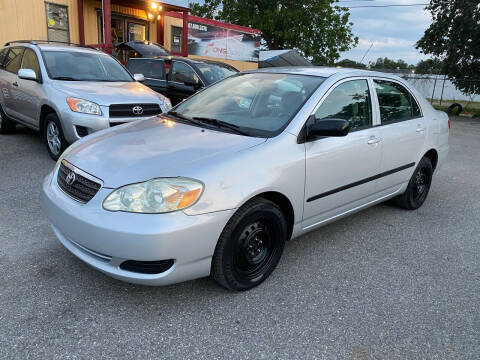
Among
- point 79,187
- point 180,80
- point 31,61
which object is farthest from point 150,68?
point 79,187

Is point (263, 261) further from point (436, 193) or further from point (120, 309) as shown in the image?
point (436, 193)

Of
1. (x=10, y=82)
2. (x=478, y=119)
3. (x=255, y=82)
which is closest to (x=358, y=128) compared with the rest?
(x=255, y=82)

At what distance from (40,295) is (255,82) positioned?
98.2 inches

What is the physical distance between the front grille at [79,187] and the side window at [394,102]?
2770 mm

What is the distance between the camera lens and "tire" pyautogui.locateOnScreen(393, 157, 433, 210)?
4.54 metres

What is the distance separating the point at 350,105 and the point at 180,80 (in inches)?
236

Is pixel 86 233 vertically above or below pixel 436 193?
above

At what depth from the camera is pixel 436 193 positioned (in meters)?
5.56

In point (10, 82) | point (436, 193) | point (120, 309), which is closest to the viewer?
point (120, 309)

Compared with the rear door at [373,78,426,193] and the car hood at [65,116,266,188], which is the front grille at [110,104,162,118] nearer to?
the car hood at [65,116,266,188]

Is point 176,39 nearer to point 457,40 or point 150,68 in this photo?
point 150,68

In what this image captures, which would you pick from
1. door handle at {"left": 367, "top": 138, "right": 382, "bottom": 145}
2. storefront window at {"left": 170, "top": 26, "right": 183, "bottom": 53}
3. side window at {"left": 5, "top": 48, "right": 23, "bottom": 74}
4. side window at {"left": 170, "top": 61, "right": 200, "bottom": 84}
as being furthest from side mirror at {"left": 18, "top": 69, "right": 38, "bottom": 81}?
storefront window at {"left": 170, "top": 26, "right": 183, "bottom": 53}

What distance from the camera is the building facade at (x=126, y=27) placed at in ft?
37.4

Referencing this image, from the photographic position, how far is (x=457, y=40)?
769 inches
